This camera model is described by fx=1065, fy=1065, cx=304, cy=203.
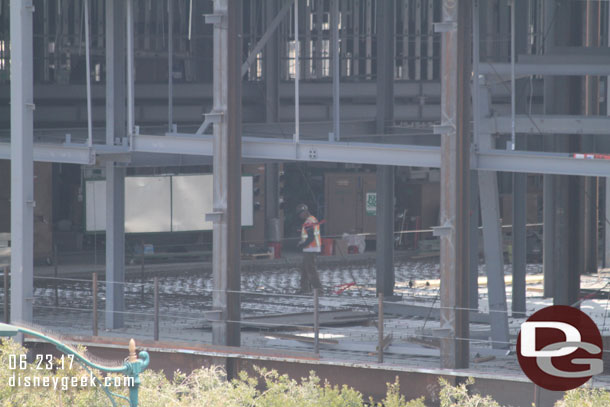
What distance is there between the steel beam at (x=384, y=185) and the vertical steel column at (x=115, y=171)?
532 centimetres

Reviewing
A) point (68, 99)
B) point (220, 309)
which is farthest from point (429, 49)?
point (220, 309)

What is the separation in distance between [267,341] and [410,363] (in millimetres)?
2538

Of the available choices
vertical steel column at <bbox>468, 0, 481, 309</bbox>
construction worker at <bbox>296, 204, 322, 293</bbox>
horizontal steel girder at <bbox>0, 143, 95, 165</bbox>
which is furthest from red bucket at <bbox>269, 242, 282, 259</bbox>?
horizontal steel girder at <bbox>0, 143, 95, 165</bbox>

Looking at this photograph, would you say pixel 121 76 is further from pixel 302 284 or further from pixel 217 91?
pixel 302 284

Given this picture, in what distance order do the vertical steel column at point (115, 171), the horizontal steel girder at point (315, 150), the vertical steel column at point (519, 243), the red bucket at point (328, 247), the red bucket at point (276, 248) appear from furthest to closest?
the red bucket at point (328, 247) < the red bucket at point (276, 248) < the vertical steel column at point (519, 243) < the vertical steel column at point (115, 171) < the horizontal steel girder at point (315, 150)

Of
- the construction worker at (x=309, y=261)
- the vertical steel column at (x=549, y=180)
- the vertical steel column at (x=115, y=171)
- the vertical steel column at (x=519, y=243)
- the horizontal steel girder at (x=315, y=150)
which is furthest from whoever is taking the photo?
the construction worker at (x=309, y=261)

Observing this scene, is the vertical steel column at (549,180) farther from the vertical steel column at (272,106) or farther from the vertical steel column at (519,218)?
the vertical steel column at (272,106)

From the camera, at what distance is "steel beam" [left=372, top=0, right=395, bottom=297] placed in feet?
64.7

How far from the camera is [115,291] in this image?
16.2 meters

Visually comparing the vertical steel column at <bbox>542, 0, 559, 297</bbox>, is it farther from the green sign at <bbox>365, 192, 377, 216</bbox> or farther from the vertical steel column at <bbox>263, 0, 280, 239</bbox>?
the vertical steel column at <bbox>263, 0, 280, 239</bbox>

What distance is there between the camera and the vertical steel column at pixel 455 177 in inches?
522

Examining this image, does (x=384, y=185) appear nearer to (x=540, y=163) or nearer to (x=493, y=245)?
(x=493, y=245)

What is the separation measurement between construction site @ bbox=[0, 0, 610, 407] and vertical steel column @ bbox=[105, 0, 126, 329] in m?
0.04

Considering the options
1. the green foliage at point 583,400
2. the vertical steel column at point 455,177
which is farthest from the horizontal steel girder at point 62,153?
the green foliage at point 583,400
